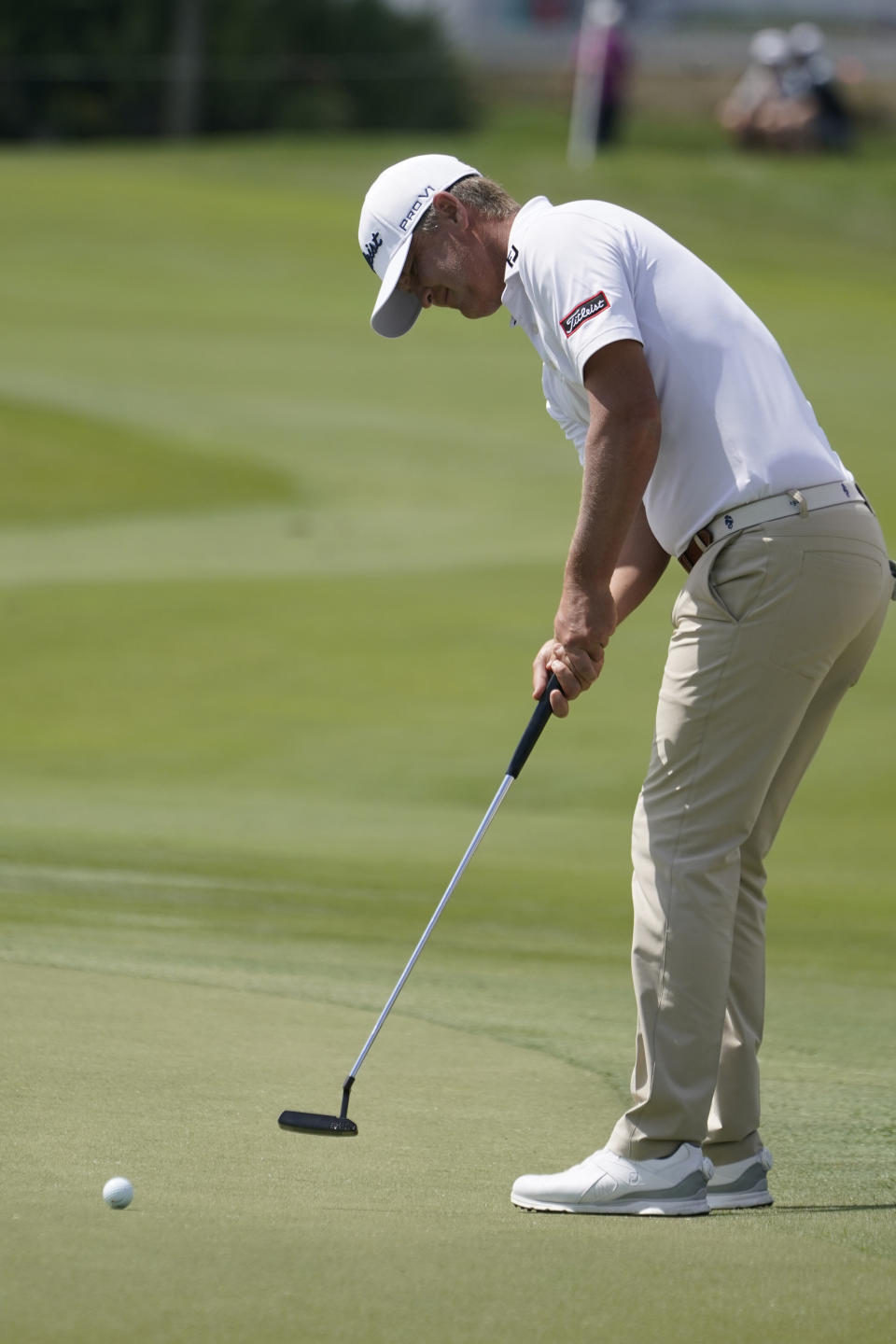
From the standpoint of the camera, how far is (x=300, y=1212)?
314cm

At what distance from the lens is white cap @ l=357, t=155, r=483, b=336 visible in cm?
360

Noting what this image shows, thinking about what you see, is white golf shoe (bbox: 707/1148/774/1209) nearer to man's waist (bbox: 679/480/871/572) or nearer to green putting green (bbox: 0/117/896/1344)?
green putting green (bbox: 0/117/896/1344)

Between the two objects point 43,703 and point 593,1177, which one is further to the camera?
point 43,703

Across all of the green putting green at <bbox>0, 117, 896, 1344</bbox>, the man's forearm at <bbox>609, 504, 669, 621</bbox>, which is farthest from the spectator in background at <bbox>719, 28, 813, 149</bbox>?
the man's forearm at <bbox>609, 504, 669, 621</bbox>

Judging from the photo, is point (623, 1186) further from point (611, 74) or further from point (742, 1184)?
point (611, 74)

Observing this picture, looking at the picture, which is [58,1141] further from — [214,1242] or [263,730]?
[263,730]

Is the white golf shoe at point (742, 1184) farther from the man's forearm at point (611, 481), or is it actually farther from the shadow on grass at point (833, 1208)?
the man's forearm at point (611, 481)

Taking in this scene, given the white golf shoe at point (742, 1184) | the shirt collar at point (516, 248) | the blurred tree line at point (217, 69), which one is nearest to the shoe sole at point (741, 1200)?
the white golf shoe at point (742, 1184)

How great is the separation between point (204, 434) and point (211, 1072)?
1347 centimetres

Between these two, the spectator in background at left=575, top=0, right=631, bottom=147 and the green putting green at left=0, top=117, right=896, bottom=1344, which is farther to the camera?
the spectator in background at left=575, top=0, right=631, bottom=147

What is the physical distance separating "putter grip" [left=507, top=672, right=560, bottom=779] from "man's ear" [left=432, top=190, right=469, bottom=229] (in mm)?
838

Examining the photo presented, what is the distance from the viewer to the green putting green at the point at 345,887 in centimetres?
294

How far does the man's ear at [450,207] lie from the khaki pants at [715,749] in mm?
759

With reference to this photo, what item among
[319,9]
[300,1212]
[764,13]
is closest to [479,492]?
[300,1212]
